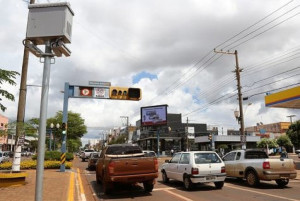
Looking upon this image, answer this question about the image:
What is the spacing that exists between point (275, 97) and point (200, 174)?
16.3 metres

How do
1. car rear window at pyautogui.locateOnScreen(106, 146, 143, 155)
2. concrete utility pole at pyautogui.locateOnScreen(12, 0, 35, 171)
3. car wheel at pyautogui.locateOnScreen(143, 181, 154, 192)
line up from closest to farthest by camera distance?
1. car wheel at pyautogui.locateOnScreen(143, 181, 154, 192)
2. car rear window at pyautogui.locateOnScreen(106, 146, 143, 155)
3. concrete utility pole at pyautogui.locateOnScreen(12, 0, 35, 171)

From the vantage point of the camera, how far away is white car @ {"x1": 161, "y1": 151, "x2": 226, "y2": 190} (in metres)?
12.3

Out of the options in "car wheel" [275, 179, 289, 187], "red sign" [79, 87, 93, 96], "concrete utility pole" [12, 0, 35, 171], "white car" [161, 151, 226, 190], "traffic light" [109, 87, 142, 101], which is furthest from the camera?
"red sign" [79, 87, 93, 96]

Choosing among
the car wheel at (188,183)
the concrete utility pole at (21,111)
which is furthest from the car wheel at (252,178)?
the concrete utility pole at (21,111)

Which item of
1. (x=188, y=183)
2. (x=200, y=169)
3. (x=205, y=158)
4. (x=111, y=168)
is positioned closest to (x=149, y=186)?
(x=188, y=183)

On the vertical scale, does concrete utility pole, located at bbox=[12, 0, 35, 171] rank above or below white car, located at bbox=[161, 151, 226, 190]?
above

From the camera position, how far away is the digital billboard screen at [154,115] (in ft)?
193

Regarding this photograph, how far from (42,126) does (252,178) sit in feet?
37.7

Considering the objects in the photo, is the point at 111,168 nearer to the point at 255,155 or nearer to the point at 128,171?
the point at 128,171

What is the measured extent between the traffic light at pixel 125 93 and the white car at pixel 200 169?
9498 millimetres

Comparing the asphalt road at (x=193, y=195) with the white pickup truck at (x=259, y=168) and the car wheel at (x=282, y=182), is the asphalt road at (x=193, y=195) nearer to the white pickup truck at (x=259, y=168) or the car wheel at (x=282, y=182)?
the white pickup truck at (x=259, y=168)

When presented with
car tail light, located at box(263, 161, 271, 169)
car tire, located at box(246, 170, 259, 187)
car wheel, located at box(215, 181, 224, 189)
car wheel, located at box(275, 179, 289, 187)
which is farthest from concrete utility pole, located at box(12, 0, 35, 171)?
car wheel, located at box(275, 179, 289, 187)

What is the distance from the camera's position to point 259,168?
1316cm

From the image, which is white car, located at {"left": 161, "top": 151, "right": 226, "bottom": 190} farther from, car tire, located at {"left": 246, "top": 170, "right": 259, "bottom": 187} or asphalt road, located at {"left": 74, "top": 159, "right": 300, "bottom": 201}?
car tire, located at {"left": 246, "top": 170, "right": 259, "bottom": 187}
